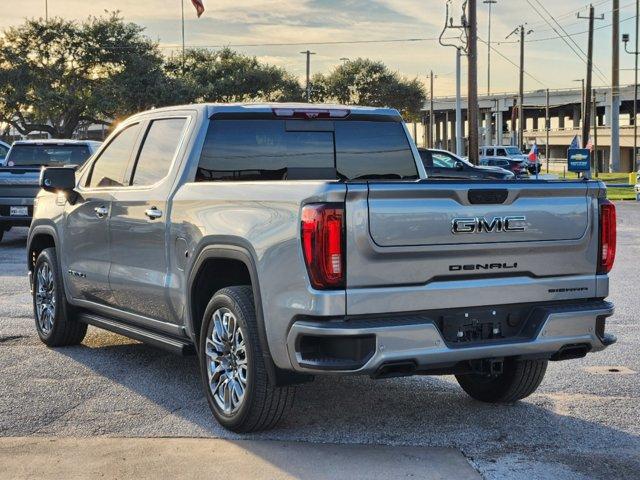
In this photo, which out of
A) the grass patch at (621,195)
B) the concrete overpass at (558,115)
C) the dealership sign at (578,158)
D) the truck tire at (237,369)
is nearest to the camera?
the truck tire at (237,369)

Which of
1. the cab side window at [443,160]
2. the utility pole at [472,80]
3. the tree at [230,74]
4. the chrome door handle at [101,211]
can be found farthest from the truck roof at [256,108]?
the tree at [230,74]

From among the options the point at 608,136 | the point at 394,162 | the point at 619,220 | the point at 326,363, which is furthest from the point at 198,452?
the point at 608,136

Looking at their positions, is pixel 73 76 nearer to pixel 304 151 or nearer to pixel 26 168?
pixel 26 168

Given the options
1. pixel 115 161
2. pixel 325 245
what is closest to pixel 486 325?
pixel 325 245

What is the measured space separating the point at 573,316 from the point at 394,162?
6.84ft

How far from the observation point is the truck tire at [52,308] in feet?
26.4

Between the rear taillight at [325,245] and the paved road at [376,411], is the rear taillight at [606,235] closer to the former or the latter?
the paved road at [376,411]

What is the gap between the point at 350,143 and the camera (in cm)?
697

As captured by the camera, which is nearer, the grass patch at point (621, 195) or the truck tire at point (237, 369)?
the truck tire at point (237, 369)

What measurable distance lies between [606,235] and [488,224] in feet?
2.85

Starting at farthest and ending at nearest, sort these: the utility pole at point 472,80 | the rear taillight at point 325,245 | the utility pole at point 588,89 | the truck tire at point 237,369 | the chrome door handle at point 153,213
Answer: the utility pole at point 588,89
the utility pole at point 472,80
the chrome door handle at point 153,213
the truck tire at point 237,369
the rear taillight at point 325,245

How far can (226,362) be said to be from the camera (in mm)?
5781

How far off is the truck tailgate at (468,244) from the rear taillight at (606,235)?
0.07 m

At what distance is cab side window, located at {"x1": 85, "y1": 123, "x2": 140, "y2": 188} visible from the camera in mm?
7250
